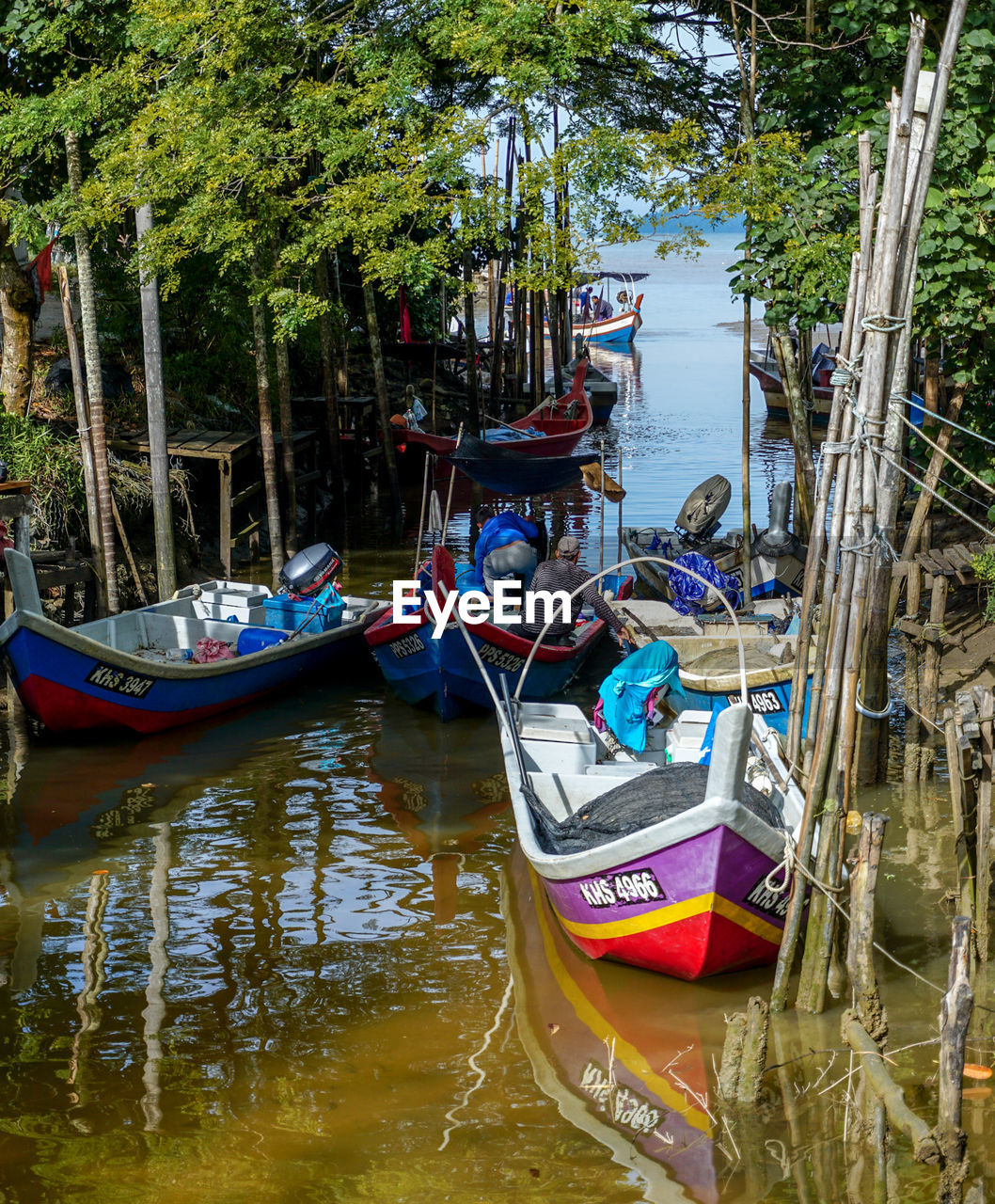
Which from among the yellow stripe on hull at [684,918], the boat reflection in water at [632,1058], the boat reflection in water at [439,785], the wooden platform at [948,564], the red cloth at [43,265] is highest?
the red cloth at [43,265]

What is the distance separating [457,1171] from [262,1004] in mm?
1866

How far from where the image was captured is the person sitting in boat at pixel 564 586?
39.9 feet

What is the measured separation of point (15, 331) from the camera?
50.4 ft

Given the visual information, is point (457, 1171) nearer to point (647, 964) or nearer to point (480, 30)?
point (647, 964)

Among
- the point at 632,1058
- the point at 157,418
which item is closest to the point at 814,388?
the point at 157,418

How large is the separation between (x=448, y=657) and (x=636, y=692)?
291cm

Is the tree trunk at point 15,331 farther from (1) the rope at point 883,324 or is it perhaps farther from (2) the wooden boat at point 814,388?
(2) the wooden boat at point 814,388

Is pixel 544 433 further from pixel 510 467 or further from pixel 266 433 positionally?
pixel 266 433

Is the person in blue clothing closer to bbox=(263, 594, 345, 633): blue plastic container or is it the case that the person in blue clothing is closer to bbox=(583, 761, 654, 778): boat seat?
bbox=(263, 594, 345, 633): blue plastic container

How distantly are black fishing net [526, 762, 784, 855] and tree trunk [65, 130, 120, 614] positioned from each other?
7.02 m

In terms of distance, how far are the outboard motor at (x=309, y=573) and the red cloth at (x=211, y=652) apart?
4.46 ft

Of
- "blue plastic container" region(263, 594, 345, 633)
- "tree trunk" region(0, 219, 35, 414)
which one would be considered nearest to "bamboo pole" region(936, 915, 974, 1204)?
"blue plastic container" region(263, 594, 345, 633)

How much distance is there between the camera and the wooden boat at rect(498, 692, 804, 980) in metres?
6.40

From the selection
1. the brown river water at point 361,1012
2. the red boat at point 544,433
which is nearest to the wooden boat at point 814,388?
the red boat at point 544,433
